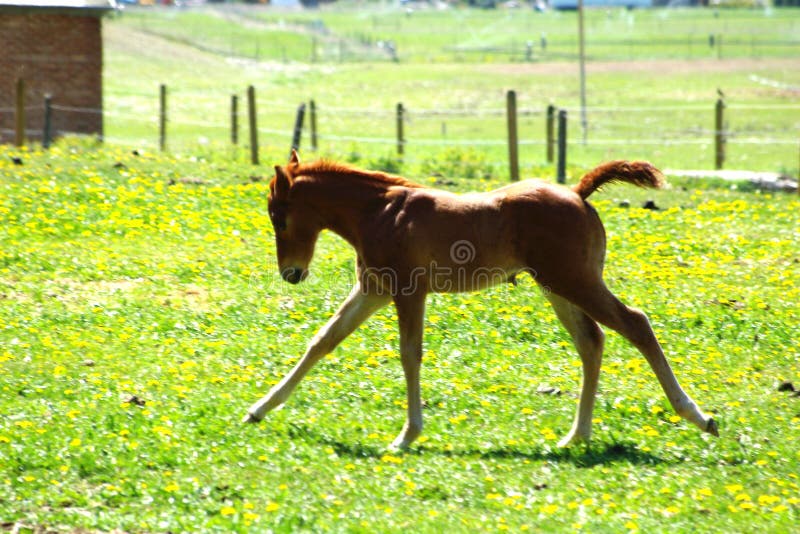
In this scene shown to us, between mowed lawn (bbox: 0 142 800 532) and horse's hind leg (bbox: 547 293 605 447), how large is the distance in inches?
5.6

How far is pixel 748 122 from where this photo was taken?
1481 inches

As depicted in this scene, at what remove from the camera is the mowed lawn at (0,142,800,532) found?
699 centimetres

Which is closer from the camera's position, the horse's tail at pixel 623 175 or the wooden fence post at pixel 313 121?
the horse's tail at pixel 623 175

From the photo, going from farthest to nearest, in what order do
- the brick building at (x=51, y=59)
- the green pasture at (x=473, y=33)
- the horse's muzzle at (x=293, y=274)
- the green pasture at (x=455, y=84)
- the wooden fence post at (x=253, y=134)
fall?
the green pasture at (x=473, y=33) < the green pasture at (x=455, y=84) < the brick building at (x=51, y=59) < the wooden fence post at (x=253, y=134) < the horse's muzzle at (x=293, y=274)

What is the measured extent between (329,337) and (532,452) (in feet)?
5.27

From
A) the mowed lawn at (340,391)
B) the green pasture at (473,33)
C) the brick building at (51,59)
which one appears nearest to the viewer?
the mowed lawn at (340,391)

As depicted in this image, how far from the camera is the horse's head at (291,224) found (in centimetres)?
838

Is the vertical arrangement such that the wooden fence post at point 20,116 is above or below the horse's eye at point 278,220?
above

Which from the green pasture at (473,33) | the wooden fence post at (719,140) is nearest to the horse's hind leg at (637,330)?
the wooden fence post at (719,140)

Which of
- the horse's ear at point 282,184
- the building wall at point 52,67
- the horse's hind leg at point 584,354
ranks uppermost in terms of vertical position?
the building wall at point 52,67

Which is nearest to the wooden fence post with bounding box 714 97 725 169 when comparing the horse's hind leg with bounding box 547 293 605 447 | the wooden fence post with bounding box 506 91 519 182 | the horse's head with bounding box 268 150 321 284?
the wooden fence post with bounding box 506 91 519 182

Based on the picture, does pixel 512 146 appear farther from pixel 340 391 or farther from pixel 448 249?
pixel 448 249

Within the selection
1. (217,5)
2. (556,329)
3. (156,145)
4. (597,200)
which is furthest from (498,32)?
(556,329)

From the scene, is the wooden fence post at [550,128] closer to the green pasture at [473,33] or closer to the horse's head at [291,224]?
the horse's head at [291,224]
